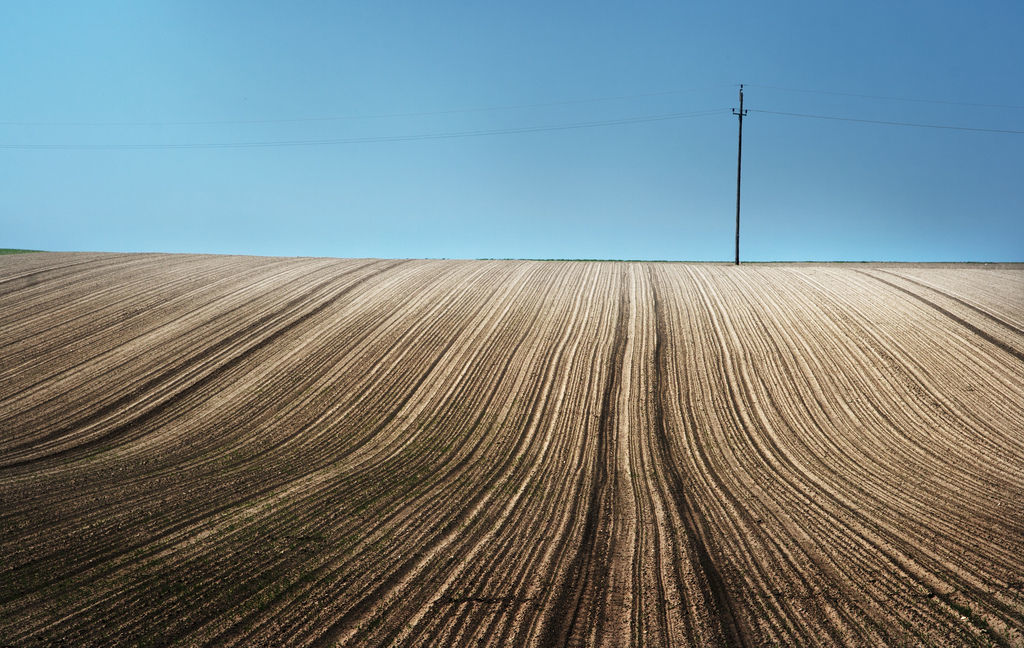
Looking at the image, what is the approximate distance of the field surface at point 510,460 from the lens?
7.05 meters

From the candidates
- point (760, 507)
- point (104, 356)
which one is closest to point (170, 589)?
point (760, 507)

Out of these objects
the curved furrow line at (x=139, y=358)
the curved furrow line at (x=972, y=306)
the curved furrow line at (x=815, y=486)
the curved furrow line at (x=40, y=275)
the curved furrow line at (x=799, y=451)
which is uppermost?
the curved furrow line at (x=40, y=275)

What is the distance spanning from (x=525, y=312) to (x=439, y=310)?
9.12 feet

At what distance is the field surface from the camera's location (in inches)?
278

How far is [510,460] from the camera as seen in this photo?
12.3 meters

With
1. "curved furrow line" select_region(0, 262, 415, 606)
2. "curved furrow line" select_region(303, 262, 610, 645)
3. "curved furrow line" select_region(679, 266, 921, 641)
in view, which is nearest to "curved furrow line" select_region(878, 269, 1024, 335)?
"curved furrow line" select_region(679, 266, 921, 641)

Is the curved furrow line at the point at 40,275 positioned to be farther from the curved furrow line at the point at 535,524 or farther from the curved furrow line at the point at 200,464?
the curved furrow line at the point at 535,524

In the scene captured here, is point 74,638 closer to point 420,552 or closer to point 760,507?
point 420,552

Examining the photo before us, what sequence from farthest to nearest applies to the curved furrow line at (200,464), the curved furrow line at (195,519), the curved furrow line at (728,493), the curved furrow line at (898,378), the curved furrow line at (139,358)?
the curved furrow line at (139,358)
the curved furrow line at (898,378)
the curved furrow line at (200,464)
the curved furrow line at (195,519)
the curved furrow line at (728,493)

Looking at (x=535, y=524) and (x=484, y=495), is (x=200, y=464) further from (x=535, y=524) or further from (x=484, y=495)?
(x=535, y=524)

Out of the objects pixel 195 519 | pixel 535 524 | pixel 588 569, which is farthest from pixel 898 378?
pixel 195 519

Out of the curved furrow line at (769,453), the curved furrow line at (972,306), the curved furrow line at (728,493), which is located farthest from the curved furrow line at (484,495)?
the curved furrow line at (972,306)

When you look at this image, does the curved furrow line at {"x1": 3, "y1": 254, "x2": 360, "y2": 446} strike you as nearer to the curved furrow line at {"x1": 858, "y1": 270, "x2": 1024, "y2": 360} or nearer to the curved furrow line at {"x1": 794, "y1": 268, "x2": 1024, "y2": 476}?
the curved furrow line at {"x1": 794, "y1": 268, "x2": 1024, "y2": 476}

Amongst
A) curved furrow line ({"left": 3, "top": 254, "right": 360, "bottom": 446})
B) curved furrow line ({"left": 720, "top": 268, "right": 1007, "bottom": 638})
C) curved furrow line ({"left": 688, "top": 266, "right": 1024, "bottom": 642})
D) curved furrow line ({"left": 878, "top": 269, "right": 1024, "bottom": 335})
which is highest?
curved furrow line ({"left": 878, "top": 269, "right": 1024, "bottom": 335})
